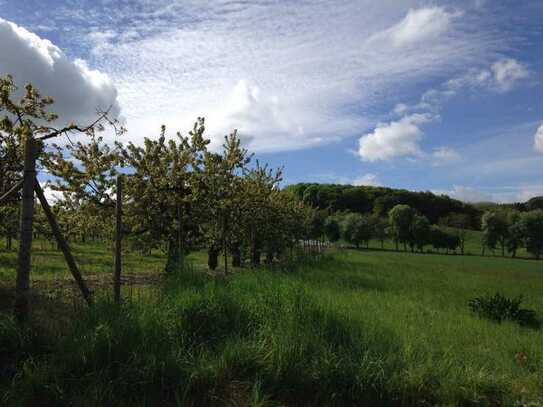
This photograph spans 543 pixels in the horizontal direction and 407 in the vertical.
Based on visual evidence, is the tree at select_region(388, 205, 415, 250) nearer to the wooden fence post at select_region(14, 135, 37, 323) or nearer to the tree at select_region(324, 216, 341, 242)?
the tree at select_region(324, 216, 341, 242)

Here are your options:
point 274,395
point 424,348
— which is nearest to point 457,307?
point 424,348

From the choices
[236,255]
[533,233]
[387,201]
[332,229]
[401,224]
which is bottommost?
[236,255]

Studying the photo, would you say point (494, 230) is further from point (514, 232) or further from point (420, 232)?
point (420, 232)

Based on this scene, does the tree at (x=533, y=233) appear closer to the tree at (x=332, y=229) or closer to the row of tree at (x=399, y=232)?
the row of tree at (x=399, y=232)

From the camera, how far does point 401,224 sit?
100 m

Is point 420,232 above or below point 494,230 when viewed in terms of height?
below

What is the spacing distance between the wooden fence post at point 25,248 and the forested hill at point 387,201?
12731 centimetres

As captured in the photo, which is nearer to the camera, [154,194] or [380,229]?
[154,194]

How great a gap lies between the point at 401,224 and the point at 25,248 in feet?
335

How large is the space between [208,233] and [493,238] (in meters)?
92.0

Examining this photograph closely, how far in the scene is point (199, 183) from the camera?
13.3 m

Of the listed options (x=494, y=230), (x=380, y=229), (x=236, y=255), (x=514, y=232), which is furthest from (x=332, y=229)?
(x=236, y=255)

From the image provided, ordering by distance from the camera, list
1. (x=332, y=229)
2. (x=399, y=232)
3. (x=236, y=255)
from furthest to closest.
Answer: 1. (x=399, y=232)
2. (x=332, y=229)
3. (x=236, y=255)

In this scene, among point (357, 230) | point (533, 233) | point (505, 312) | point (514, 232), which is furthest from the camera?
point (357, 230)
